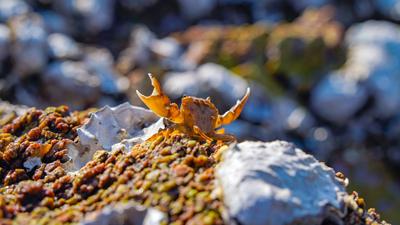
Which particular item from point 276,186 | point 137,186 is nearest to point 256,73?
point 137,186

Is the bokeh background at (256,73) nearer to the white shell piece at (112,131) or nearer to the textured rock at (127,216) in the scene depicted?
the white shell piece at (112,131)

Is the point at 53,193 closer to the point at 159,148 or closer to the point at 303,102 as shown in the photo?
the point at 159,148

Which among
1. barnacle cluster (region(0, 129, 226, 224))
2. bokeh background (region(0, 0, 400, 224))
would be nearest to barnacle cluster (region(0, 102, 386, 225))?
barnacle cluster (region(0, 129, 226, 224))

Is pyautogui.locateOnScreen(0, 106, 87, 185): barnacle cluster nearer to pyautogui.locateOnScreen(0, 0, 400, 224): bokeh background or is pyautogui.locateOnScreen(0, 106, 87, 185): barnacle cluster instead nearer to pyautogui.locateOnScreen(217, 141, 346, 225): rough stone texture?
pyautogui.locateOnScreen(217, 141, 346, 225): rough stone texture

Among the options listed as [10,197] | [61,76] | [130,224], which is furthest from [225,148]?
[61,76]

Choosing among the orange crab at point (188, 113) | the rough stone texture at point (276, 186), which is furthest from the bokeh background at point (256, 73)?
the rough stone texture at point (276, 186)

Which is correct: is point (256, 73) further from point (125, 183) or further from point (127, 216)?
point (127, 216)
